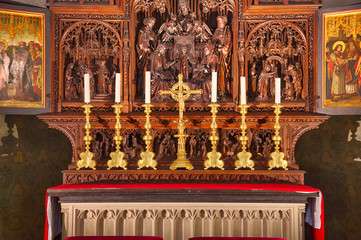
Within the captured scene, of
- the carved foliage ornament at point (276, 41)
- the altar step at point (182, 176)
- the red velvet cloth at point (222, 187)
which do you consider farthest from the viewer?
the carved foliage ornament at point (276, 41)

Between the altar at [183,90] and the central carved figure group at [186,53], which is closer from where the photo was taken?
the altar at [183,90]

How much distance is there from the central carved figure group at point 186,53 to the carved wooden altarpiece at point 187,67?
0.02 metres

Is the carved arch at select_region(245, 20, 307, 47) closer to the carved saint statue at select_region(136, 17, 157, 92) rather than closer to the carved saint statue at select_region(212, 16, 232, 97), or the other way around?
the carved saint statue at select_region(212, 16, 232, 97)

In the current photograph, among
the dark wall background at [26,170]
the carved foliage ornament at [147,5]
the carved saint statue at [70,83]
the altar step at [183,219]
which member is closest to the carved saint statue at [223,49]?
the carved foliage ornament at [147,5]

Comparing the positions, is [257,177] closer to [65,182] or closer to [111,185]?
[111,185]

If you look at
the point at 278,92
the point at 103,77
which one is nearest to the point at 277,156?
the point at 278,92

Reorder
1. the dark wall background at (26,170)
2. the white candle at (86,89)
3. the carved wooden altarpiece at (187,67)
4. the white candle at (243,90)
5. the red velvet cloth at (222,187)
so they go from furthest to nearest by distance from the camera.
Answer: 1. the dark wall background at (26,170)
2. the carved wooden altarpiece at (187,67)
3. the white candle at (243,90)
4. the white candle at (86,89)
5. the red velvet cloth at (222,187)

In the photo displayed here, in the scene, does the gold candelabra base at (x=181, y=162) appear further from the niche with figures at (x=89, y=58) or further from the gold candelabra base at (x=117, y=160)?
the niche with figures at (x=89, y=58)

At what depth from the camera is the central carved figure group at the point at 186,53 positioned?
6.17m

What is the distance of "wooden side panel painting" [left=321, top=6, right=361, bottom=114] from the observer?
6039mm

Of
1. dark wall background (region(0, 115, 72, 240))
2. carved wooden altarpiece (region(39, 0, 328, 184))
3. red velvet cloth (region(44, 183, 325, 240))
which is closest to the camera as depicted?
red velvet cloth (region(44, 183, 325, 240))

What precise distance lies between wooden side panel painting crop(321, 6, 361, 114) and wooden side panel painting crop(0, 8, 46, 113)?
449cm

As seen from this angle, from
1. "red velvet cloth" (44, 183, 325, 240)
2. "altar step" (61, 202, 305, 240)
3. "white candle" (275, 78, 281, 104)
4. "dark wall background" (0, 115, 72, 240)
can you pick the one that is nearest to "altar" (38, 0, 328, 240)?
"white candle" (275, 78, 281, 104)

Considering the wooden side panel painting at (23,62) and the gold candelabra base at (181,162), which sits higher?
the wooden side panel painting at (23,62)
